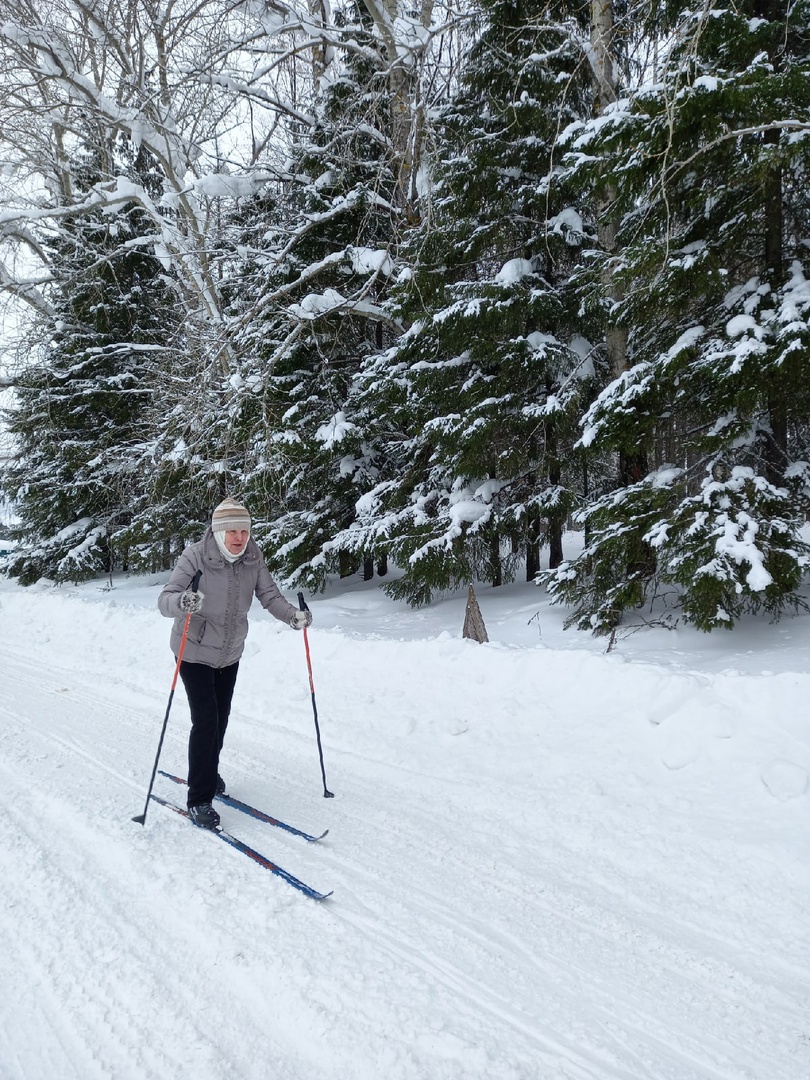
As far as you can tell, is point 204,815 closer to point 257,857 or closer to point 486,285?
point 257,857

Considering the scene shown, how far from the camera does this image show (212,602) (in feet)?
13.1

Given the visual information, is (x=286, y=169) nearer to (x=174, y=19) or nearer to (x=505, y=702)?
(x=174, y=19)

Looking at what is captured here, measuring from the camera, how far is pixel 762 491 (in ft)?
17.8

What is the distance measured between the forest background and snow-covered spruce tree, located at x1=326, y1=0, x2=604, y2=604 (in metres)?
0.04

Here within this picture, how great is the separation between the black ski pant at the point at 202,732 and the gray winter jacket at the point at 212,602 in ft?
0.30

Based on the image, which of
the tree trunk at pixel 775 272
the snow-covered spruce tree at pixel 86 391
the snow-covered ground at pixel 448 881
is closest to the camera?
the snow-covered ground at pixel 448 881

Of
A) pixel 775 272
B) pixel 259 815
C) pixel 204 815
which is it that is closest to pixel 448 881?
pixel 259 815

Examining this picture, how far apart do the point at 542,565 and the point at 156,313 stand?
42.6ft

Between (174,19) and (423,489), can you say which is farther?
(174,19)

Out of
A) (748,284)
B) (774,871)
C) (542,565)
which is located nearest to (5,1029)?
(774,871)

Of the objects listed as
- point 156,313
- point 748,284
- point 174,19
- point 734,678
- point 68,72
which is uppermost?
point 174,19

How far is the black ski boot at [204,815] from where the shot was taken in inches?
148

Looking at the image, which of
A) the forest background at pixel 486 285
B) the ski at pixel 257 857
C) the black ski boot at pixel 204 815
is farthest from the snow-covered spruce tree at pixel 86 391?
the black ski boot at pixel 204 815

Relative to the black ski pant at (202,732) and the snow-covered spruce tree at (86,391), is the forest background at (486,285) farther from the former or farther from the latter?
the black ski pant at (202,732)
